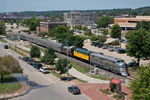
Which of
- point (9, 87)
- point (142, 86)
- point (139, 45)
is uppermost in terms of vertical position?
point (139, 45)

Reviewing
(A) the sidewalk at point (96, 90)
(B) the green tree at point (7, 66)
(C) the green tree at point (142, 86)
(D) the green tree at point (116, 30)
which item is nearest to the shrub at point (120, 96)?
(A) the sidewalk at point (96, 90)

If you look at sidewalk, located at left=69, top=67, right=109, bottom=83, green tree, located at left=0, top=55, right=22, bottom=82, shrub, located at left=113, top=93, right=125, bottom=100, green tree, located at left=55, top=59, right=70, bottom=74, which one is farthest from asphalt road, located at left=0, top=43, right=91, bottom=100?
green tree, located at left=0, top=55, right=22, bottom=82

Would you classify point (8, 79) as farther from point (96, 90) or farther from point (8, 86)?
point (96, 90)

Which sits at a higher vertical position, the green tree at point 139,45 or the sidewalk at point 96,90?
the green tree at point 139,45

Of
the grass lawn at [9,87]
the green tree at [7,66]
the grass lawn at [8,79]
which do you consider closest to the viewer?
the grass lawn at [9,87]

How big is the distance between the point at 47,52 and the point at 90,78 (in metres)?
11.0

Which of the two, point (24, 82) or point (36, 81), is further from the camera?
point (36, 81)

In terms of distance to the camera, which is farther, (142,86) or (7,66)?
(7,66)

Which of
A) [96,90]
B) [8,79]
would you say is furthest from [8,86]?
[96,90]

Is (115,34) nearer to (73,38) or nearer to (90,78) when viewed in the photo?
(73,38)

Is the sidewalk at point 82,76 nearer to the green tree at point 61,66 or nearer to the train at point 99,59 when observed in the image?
the green tree at point 61,66

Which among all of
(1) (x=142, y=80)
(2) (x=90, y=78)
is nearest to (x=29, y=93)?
(2) (x=90, y=78)

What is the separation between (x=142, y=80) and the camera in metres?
20.3

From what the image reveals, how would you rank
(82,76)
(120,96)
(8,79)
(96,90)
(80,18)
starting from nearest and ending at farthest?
1. (120,96)
2. (96,90)
3. (8,79)
4. (82,76)
5. (80,18)
